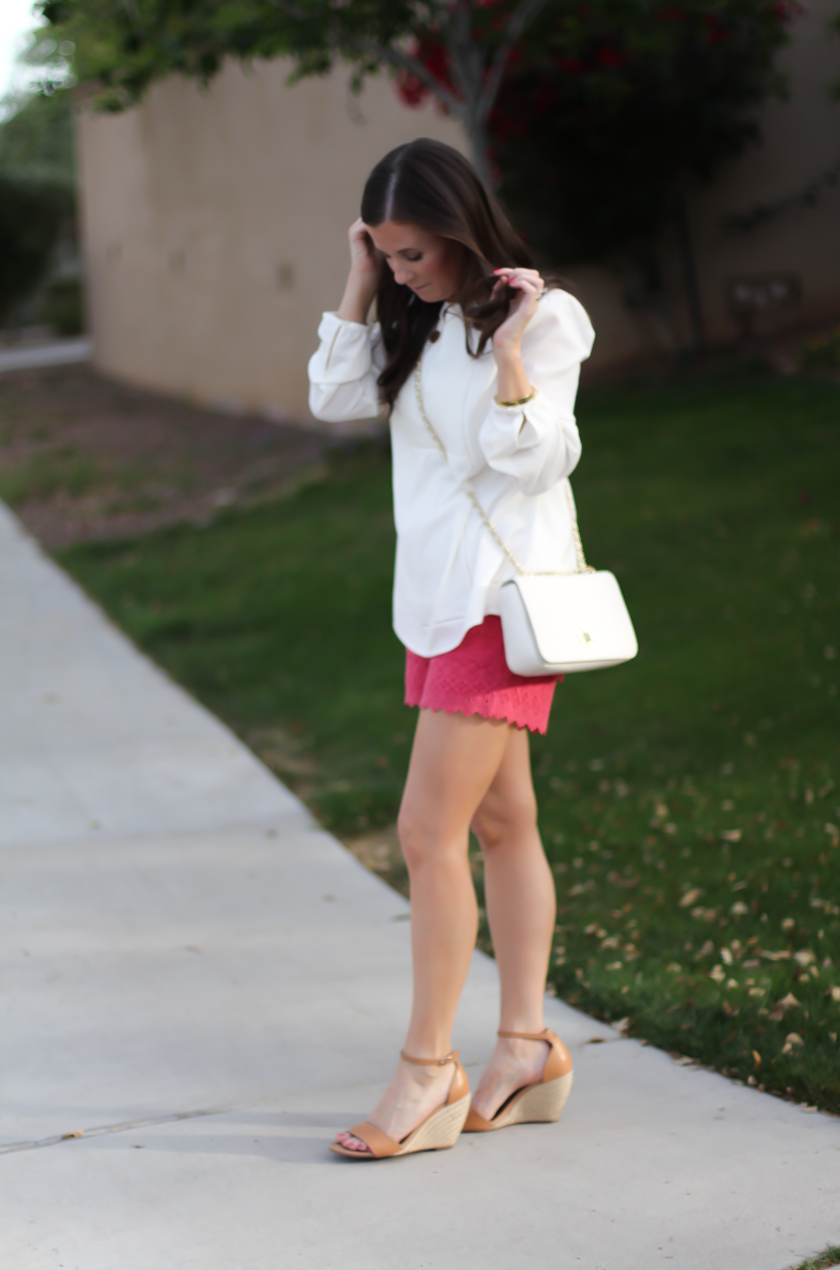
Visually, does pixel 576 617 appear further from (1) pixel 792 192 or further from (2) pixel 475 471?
(1) pixel 792 192

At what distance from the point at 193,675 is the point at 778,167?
6613 mm

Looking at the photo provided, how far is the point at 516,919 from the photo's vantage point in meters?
2.61

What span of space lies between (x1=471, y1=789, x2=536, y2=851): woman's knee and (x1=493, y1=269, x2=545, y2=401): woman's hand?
2.51 ft

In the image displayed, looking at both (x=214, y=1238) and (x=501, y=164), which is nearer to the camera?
(x=214, y=1238)

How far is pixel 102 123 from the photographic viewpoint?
57.1ft

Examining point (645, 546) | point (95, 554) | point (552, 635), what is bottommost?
point (95, 554)

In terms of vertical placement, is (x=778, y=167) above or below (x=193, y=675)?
above

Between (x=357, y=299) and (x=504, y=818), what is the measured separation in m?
1.02

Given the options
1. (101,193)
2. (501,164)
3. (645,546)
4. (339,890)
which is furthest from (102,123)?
(339,890)

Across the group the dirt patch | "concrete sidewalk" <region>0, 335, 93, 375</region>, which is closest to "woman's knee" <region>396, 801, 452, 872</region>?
the dirt patch

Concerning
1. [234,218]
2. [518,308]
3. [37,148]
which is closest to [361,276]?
[518,308]

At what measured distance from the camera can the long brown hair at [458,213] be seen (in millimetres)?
2303

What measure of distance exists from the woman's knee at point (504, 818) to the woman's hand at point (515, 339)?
0.77m

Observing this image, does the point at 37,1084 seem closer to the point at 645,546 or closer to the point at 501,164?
the point at 645,546
